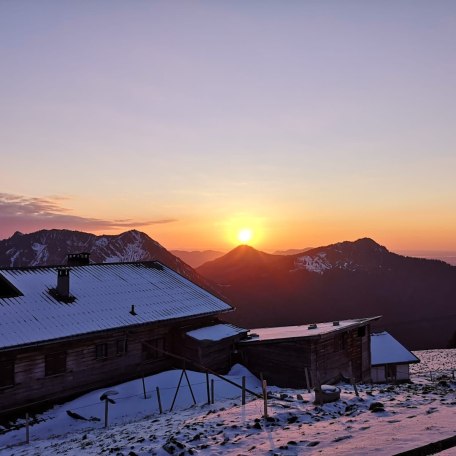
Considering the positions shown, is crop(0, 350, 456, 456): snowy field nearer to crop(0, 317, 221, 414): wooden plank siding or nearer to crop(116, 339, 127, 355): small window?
crop(0, 317, 221, 414): wooden plank siding

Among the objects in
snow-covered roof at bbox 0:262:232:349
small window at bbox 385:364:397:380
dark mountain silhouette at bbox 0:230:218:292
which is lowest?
small window at bbox 385:364:397:380

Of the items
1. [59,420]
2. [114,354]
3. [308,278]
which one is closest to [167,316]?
[114,354]

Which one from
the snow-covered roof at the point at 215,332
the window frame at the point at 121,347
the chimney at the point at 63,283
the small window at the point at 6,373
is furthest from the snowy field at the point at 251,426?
the chimney at the point at 63,283

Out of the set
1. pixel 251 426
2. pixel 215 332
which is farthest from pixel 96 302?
pixel 251 426

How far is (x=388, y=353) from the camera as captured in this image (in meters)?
44.0

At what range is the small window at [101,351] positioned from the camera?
923 inches

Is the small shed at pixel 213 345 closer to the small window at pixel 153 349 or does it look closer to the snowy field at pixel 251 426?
the small window at pixel 153 349

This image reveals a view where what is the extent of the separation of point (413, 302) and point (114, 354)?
142m

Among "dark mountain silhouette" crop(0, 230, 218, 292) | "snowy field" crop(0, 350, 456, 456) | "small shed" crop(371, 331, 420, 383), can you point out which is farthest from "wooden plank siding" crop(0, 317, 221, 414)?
"dark mountain silhouette" crop(0, 230, 218, 292)

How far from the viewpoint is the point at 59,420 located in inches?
788

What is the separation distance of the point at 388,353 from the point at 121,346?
30319mm

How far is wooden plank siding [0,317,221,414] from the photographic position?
66.4 ft

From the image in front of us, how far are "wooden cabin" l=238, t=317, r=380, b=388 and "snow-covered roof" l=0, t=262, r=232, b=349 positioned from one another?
4167 millimetres

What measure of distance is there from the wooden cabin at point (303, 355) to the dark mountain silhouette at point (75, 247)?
115407 mm
